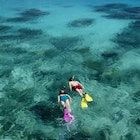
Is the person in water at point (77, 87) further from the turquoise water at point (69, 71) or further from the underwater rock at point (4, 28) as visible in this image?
the underwater rock at point (4, 28)

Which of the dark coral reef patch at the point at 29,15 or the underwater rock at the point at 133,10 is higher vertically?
the underwater rock at the point at 133,10

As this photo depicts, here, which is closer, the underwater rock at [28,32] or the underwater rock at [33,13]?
the underwater rock at [28,32]

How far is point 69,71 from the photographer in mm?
24016

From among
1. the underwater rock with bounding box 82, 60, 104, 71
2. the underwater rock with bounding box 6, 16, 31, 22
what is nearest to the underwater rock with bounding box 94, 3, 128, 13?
the underwater rock with bounding box 6, 16, 31, 22

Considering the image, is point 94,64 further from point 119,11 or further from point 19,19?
point 119,11

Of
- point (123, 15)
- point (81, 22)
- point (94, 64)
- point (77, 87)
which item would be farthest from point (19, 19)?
point (77, 87)

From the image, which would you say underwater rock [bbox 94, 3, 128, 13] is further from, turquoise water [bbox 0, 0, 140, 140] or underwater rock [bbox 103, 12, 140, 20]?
underwater rock [bbox 103, 12, 140, 20]

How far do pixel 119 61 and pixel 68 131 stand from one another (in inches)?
467

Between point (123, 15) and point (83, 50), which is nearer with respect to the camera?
point (83, 50)

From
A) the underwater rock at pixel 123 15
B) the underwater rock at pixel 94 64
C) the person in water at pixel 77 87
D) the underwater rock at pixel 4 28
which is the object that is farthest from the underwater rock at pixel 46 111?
the underwater rock at pixel 123 15

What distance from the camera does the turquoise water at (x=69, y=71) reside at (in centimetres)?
1642

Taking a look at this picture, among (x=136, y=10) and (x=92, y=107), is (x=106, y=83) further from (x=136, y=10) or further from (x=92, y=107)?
(x=136, y=10)

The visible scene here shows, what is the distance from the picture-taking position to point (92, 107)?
18312 mm

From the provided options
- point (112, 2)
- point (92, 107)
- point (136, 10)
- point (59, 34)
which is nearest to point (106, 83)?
point (92, 107)
